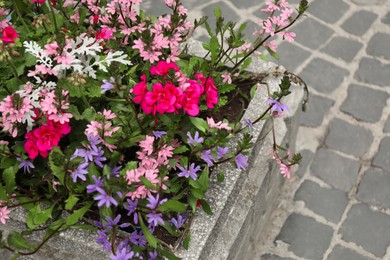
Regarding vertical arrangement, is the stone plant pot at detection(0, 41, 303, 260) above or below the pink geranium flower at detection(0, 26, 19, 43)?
below

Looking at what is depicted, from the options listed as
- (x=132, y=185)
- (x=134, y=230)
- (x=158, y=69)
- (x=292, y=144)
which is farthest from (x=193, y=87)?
(x=292, y=144)

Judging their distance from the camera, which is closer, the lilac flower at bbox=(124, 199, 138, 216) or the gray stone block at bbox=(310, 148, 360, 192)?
the lilac flower at bbox=(124, 199, 138, 216)

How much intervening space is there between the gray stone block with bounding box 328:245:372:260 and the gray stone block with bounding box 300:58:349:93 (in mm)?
1231

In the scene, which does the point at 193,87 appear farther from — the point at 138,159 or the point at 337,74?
the point at 337,74

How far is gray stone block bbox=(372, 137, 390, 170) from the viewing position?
3932 mm

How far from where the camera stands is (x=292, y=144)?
11.9 feet

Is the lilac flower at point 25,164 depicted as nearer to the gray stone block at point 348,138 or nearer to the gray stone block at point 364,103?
the gray stone block at point 348,138

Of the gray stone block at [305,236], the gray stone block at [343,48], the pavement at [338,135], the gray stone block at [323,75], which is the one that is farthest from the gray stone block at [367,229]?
the gray stone block at [343,48]

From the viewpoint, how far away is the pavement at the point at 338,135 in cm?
359

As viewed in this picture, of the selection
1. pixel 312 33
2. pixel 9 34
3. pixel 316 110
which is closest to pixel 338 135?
pixel 316 110

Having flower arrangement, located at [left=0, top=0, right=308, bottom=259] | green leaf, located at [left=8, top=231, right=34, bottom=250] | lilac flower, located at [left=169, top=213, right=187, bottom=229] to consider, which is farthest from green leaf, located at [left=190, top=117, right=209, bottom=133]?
green leaf, located at [left=8, top=231, right=34, bottom=250]

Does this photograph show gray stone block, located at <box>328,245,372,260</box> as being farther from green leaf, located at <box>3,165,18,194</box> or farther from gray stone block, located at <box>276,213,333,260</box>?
green leaf, located at <box>3,165,18,194</box>

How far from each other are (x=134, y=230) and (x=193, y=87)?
0.63 m

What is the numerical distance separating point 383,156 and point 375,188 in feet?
0.89
